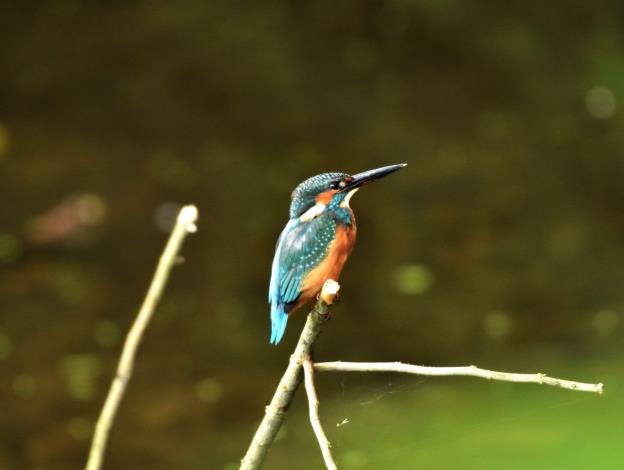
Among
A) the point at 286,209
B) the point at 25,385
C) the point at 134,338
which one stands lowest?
the point at 134,338

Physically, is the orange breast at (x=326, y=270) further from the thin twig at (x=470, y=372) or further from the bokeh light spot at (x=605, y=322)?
the bokeh light spot at (x=605, y=322)

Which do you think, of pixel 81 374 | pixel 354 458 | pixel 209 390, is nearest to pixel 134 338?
pixel 354 458

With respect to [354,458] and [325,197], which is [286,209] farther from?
[325,197]

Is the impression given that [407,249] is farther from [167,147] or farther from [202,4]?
[202,4]

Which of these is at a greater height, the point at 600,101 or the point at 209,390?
the point at 600,101

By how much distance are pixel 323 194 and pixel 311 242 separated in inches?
2.5

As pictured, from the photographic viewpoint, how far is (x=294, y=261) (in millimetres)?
1082

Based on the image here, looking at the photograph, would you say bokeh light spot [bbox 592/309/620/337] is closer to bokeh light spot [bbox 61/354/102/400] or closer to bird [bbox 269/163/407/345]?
bokeh light spot [bbox 61/354/102/400]

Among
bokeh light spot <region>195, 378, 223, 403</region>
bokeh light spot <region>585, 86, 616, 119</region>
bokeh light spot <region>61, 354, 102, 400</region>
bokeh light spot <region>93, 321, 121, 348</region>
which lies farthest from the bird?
bokeh light spot <region>585, 86, 616, 119</region>

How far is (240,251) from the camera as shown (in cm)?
333

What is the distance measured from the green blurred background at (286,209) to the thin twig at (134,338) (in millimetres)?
1809

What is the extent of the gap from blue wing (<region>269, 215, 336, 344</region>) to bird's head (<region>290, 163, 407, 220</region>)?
14 millimetres

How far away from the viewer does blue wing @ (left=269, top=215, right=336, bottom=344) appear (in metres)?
1.07

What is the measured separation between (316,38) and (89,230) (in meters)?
1.30
